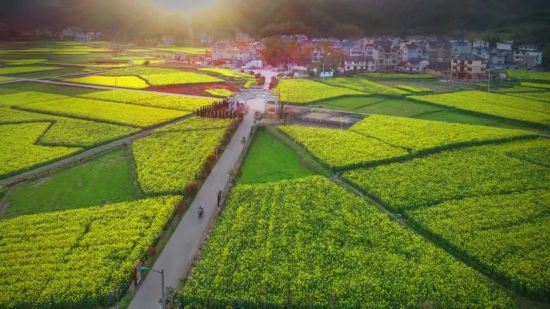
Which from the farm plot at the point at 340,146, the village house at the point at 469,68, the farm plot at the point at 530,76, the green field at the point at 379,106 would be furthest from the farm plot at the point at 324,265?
the farm plot at the point at 530,76

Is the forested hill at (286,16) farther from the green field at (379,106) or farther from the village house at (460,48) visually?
the green field at (379,106)

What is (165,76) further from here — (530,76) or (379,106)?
(530,76)

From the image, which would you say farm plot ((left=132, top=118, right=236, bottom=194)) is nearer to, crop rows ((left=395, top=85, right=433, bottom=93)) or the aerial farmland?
the aerial farmland

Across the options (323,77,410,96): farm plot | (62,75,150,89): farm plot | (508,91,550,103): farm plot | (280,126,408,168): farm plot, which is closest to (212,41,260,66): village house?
(323,77,410,96): farm plot

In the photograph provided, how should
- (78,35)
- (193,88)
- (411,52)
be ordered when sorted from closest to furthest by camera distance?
(193,88) → (411,52) → (78,35)

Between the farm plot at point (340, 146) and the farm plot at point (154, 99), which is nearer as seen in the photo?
the farm plot at point (340, 146)

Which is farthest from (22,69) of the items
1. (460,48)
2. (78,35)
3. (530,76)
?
(530,76)

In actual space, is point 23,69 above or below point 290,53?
below
